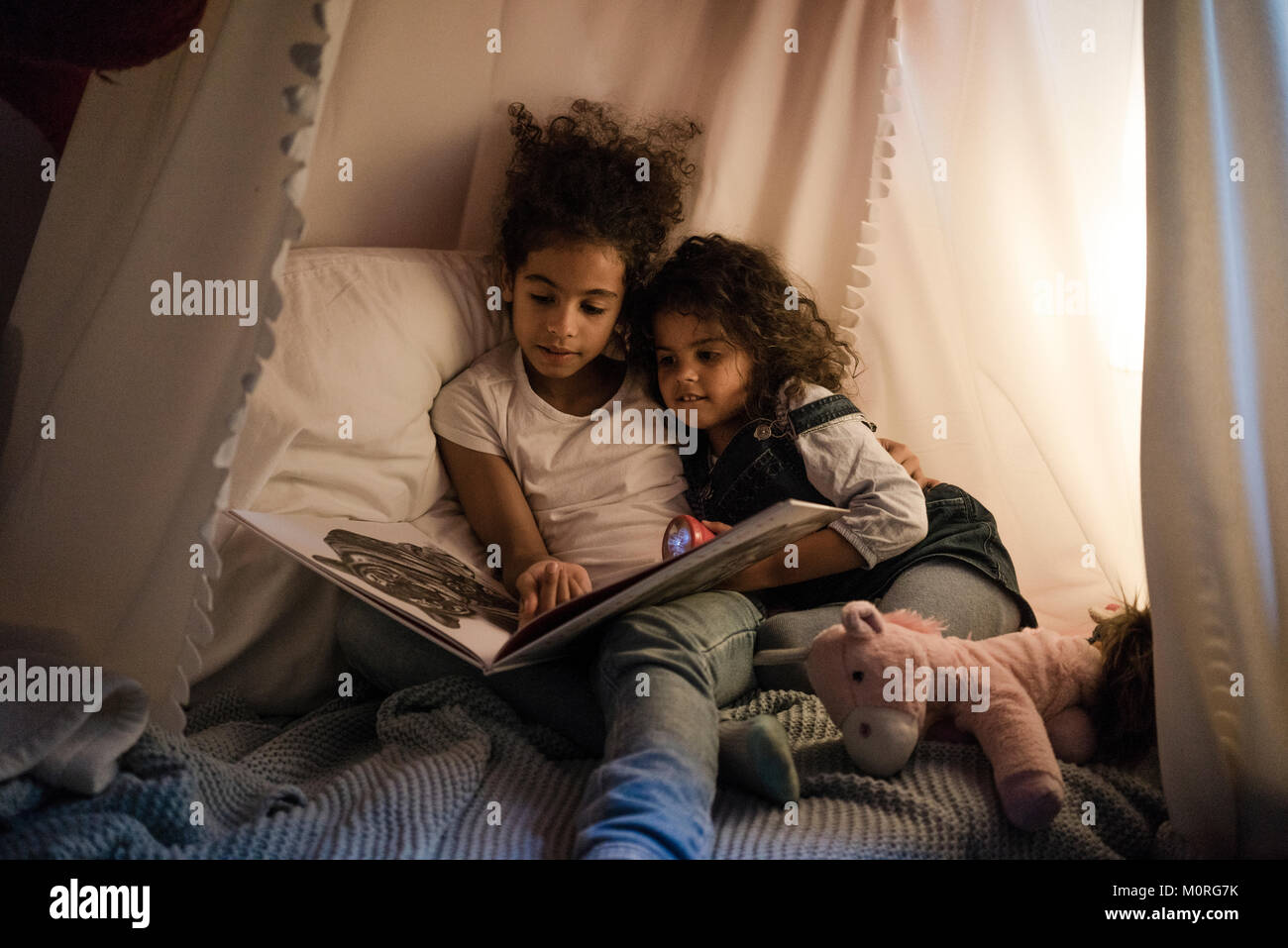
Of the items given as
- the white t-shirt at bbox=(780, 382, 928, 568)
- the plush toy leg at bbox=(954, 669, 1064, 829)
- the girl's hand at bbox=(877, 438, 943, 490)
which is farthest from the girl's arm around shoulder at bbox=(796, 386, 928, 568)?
the plush toy leg at bbox=(954, 669, 1064, 829)

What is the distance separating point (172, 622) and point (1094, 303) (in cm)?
101

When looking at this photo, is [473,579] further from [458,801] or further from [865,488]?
[865,488]

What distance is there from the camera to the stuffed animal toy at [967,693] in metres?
0.81

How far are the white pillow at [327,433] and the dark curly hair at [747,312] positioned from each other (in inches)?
8.1

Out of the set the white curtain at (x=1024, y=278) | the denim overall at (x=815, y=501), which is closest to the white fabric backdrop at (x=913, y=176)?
the white curtain at (x=1024, y=278)

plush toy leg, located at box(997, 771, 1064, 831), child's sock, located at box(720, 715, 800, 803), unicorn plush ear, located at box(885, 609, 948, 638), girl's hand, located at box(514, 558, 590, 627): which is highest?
girl's hand, located at box(514, 558, 590, 627)

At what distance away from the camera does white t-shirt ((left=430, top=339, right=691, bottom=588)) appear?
46.1 inches

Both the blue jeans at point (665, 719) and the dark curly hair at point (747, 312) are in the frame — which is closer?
the blue jeans at point (665, 719)

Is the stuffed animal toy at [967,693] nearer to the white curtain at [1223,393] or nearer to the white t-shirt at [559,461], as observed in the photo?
the white curtain at [1223,393]

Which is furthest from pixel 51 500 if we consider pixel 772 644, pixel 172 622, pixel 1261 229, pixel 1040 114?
pixel 1040 114

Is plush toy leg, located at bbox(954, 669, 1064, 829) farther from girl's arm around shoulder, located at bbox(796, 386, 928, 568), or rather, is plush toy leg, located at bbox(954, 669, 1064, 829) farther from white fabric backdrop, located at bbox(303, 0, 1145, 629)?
white fabric backdrop, located at bbox(303, 0, 1145, 629)

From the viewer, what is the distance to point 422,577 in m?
0.96

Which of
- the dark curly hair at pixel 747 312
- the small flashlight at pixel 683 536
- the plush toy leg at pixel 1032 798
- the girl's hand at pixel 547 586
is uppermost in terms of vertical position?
the dark curly hair at pixel 747 312

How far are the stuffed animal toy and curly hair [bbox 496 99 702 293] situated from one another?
573 millimetres
